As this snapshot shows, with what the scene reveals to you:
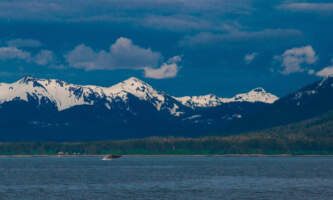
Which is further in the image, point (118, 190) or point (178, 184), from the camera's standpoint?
point (178, 184)

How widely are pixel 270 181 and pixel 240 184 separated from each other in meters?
16.6

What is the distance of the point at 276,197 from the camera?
139250mm

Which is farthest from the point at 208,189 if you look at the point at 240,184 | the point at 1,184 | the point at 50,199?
the point at 1,184

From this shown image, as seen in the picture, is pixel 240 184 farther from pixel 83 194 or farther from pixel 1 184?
pixel 1 184

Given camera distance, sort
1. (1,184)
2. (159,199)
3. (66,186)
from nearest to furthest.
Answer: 1. (159,199)
2. (66,186)
3. (1,184)

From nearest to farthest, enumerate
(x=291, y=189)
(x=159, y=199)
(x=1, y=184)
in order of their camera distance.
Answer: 1. (x=159, y=199)
2. (x=291, y=189)
3. (x=1, y=184)

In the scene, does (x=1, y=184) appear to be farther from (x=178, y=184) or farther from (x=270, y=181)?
(x=270, y=181)

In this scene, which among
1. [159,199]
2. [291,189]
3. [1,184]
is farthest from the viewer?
[1,184]

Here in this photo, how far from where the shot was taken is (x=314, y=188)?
6417 inches

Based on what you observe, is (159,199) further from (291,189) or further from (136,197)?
(291,189)

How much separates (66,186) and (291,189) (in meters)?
63.0

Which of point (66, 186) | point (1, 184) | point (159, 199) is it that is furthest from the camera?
point (1, 184)

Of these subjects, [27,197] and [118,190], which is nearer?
[27,197]

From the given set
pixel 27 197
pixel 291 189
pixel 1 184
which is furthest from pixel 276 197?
pixel 1 184
